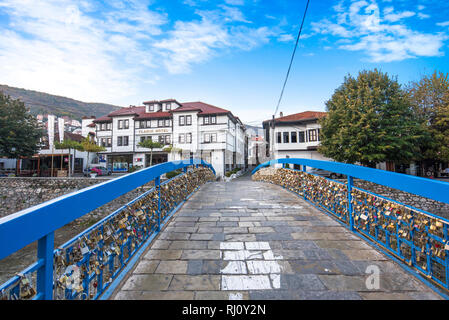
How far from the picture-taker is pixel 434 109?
57.8 feet

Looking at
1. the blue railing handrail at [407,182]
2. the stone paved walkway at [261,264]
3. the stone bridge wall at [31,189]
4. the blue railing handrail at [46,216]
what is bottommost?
the stone bridge wall at [31,189]

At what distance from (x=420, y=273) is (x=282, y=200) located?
12.4ft

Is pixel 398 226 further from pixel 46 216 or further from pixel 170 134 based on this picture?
pixel 170 134

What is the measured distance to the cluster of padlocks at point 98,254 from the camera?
164 cm

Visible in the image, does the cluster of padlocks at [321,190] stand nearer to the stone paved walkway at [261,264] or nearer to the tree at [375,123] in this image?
the stone paved walkway at [261,264]

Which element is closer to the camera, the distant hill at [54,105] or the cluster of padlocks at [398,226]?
the cluster of padlocks at [398,226]

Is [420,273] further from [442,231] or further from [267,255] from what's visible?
[267,255]

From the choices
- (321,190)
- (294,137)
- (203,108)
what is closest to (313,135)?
(294,137)

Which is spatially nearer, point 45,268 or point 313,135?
point 45,268

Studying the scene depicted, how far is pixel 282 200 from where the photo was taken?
20.3 feet

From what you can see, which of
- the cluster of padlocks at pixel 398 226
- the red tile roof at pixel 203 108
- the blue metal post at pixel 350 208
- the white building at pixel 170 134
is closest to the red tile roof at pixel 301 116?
the white building at pixel 170 134

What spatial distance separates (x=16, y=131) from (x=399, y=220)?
3201 cm

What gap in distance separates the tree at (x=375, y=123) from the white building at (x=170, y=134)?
1514cm
